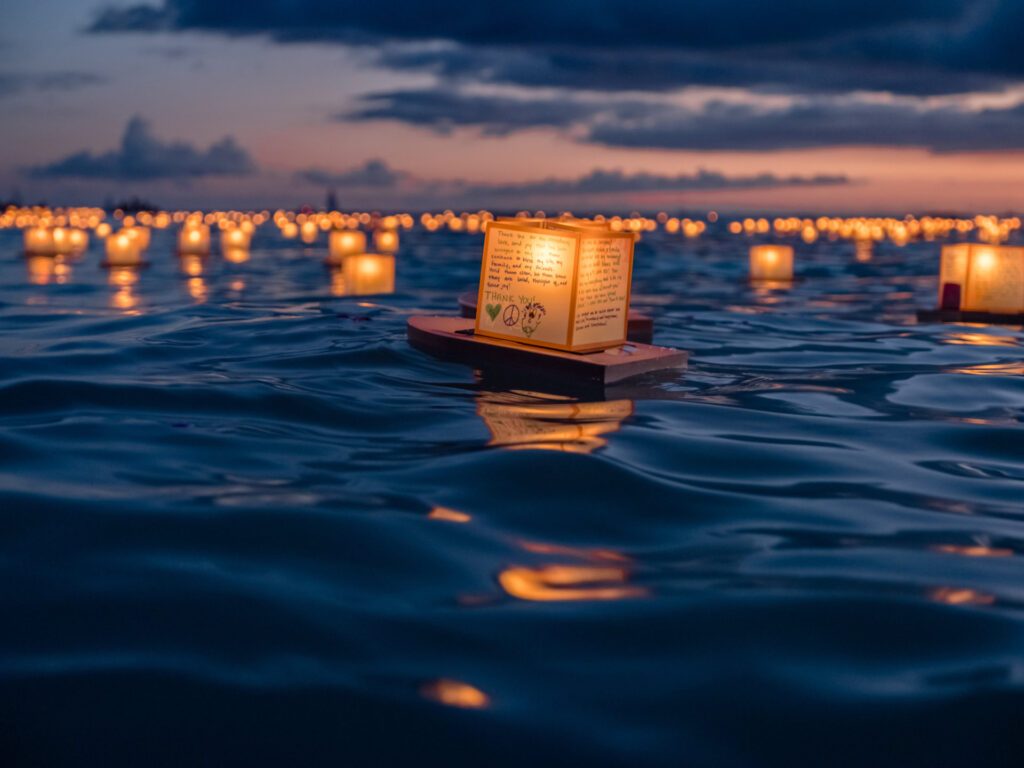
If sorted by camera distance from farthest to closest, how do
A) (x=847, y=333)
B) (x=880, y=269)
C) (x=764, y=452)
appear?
(x=880, y=269) → (x=847, y=333) → (x=764, y=452)

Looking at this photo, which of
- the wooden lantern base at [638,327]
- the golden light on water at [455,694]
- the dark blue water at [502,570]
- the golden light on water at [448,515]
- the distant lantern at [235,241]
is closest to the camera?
the dark blue water at [502,570]

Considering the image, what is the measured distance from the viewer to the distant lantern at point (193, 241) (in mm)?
37094

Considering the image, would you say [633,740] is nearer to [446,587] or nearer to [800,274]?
[446,587]

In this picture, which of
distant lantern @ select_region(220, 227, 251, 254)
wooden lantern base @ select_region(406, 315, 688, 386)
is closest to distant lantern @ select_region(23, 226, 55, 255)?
distant lantern @ select_region(220, 227, 251, 254)

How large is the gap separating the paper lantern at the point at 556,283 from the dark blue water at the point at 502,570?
24.6 inches

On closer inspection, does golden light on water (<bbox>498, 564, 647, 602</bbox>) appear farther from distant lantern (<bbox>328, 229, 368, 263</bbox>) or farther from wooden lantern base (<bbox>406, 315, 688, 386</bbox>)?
distant lantern (<bbox>328, 229, 368, 263</bbox>)

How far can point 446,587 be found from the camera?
484cm

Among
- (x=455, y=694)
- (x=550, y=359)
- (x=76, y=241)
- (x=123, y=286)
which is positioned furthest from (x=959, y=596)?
(x=76, y=241)

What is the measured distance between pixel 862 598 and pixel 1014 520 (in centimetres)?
187

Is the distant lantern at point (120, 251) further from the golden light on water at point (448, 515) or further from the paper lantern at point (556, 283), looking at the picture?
the golden light on water at point (448, 515)

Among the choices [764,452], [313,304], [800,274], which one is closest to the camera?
[764,452]

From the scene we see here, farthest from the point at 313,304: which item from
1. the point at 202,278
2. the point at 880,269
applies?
the point at 880,269

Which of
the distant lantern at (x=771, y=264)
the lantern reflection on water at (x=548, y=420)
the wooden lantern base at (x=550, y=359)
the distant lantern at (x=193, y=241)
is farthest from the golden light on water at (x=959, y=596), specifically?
the distant lantern at (x=193, y=241)

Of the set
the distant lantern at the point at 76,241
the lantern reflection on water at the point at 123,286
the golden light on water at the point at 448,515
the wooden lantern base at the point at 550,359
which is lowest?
the golden light on water at the point at 448,515
